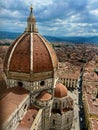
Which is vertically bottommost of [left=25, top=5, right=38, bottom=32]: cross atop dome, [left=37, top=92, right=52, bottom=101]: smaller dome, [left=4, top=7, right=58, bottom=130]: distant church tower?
[left=37, top=92, right=52, bottom=101]: smaller dome

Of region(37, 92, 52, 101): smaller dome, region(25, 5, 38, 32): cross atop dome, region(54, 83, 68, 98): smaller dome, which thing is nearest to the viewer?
region(37, 92, 52, 101): smaller dome

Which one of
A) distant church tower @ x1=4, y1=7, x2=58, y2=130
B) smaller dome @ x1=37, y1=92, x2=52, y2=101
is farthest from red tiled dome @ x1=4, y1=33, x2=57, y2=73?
smaller dome @ x1=37, y1=92, x2=52, y2=101

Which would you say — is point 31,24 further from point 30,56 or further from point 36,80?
point 36,80

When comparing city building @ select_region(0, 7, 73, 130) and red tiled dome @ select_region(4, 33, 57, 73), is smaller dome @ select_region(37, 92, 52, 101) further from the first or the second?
red tiled dome @ select_region(4, 33, 57, 73)

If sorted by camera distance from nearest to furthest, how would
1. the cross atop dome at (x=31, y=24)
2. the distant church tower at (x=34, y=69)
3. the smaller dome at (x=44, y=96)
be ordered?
1. the distant church tower at (x=34, y=69)
2. the smaller dome at (x=44, y=96)
3. the cross atop dome at (x=31, y=24)

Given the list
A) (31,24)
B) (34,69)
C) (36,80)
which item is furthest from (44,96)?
(31,24)

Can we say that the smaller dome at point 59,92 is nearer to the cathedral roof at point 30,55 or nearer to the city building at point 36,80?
the city building at point 36,80

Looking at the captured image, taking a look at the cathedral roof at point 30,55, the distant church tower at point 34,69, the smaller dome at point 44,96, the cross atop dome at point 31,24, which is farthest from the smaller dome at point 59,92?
the cross atop dome at point 31,24

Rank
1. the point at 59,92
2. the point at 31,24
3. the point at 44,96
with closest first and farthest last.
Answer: the point at 44,96
the point at 31,24
the point at 59,92
